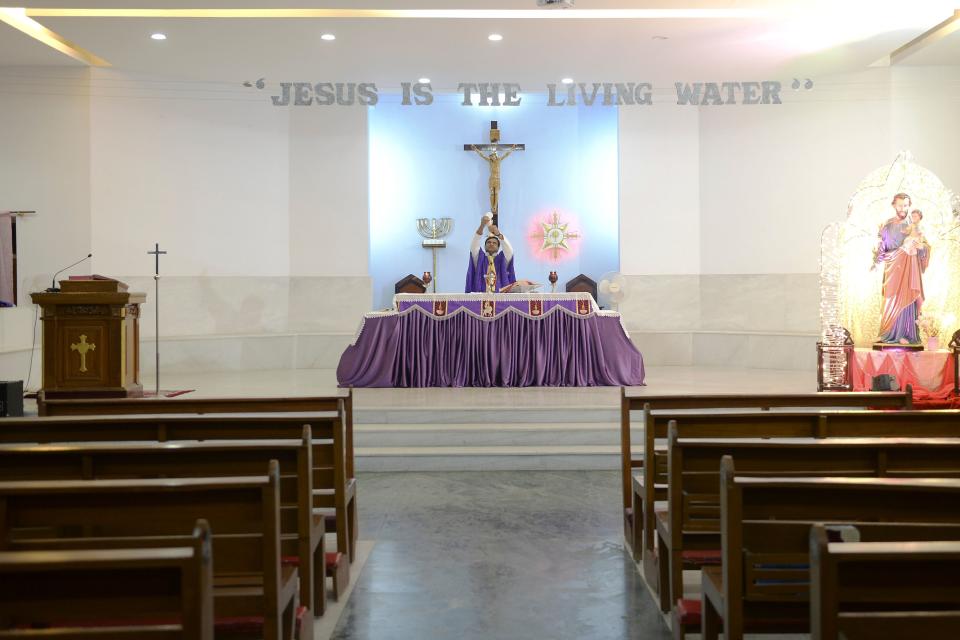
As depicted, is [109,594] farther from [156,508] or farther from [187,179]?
[187,179]

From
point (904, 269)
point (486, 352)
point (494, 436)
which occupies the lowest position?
point (494, 436)

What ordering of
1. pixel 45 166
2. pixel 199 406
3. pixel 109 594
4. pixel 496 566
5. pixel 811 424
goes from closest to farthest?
pixel 109 594 → pixel 811 424 → pixel 496 566 → pixel 199 406 → pixel 45 166

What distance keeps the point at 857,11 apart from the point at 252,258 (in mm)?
7199

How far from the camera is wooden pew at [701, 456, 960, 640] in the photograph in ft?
7.00

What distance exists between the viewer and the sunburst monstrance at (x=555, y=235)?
469 inches

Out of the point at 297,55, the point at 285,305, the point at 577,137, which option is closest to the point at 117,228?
the point at 285,305

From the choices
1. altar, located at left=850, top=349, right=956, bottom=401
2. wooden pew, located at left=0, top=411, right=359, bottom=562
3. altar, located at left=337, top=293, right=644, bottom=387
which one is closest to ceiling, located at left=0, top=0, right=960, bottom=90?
altar, located at left=337, top=293, right=644, bottom=387

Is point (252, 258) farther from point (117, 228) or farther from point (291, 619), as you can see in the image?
point (291, 619)

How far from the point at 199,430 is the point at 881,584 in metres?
2.64

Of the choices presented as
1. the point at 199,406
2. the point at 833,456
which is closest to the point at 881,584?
the point at 833,456

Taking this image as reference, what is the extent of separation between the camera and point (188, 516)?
216 centimetres

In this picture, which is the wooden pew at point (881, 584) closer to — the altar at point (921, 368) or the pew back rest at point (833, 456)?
the pew back rest at point (833, 456)

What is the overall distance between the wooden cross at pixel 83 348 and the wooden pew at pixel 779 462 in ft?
19.1

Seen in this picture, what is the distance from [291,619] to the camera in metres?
2.71
